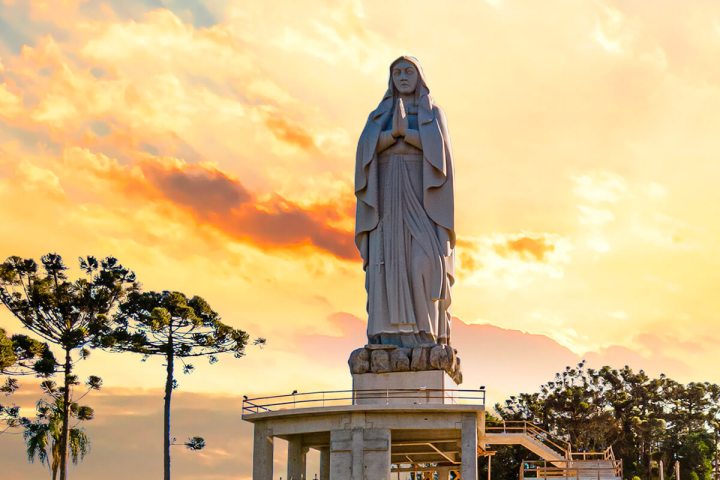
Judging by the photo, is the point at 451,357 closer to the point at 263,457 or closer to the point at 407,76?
the point at 263,457

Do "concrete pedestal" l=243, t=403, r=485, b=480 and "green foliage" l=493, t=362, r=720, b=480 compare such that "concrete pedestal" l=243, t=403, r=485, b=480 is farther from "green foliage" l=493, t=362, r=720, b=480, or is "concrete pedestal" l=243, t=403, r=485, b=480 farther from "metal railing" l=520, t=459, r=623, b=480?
"green foliage" l=493, t=362, r=720, b=480

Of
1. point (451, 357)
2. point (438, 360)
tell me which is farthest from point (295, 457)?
point (451, 357)

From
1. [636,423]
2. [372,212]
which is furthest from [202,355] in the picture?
[636,423]

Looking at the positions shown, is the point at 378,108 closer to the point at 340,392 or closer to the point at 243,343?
the point at 340,392

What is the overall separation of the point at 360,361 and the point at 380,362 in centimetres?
74

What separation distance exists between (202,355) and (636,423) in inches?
1145

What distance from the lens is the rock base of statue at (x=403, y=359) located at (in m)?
36.4

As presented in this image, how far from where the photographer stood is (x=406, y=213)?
39.2 m

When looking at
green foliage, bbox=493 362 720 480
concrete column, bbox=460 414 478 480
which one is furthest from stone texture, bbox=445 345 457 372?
green foliage, bbox=493 362 720 480

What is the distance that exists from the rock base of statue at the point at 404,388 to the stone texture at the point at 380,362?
0.56 feet

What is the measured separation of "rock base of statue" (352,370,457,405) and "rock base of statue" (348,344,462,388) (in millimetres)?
145

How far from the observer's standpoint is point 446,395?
36.2 metres

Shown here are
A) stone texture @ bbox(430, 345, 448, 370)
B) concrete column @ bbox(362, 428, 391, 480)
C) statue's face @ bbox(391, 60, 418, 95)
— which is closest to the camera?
concrete column @ bbox(362, 428, 391, 480)

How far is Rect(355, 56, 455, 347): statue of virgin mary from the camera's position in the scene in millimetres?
38094
